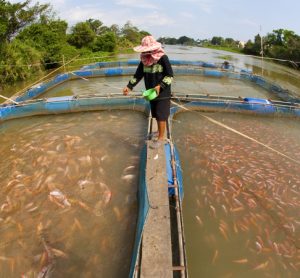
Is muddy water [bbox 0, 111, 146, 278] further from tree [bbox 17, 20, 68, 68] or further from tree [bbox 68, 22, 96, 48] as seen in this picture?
tree [bbox 68, 22, 96, 48]

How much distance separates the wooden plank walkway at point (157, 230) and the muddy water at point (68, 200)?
566 mm

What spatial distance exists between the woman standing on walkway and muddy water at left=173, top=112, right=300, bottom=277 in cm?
139

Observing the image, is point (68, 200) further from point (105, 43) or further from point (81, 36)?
point (105, 43)

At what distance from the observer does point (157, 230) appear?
3.11 metres

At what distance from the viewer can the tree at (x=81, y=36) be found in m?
35.0

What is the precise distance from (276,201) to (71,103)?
6772 millimetres

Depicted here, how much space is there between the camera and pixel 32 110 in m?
8.48

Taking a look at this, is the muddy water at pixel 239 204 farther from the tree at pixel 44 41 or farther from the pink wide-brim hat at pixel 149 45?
the tree at pixel 44 41

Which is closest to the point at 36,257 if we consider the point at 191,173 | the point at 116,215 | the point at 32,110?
the point at 116,215

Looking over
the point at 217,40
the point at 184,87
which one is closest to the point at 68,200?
the point at 184,87

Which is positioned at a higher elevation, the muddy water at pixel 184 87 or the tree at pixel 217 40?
the tree at pixel 217 40

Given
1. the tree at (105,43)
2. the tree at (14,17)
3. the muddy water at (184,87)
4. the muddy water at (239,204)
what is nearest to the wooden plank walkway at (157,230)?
the muddy water at (239,204)

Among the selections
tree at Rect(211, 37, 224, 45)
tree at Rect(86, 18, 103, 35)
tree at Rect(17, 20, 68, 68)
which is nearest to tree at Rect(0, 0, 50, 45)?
tree at Rect(17, 20, 68, 68)

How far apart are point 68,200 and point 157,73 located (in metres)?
2.64
